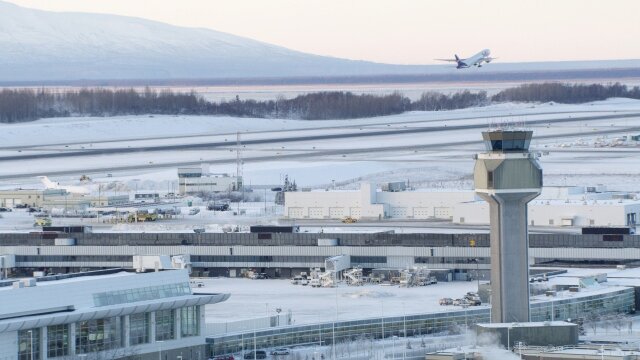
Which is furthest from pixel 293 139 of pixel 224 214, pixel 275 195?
pixel 224 214

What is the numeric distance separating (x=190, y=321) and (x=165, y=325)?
952mm

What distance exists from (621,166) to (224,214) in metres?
36.7

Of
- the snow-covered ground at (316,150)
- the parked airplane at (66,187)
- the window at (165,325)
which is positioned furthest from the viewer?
the snow-covered ground at (316,150)

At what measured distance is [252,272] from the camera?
229 feet

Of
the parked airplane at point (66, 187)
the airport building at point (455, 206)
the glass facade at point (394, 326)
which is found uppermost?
the parked airplane at point (66, 187)

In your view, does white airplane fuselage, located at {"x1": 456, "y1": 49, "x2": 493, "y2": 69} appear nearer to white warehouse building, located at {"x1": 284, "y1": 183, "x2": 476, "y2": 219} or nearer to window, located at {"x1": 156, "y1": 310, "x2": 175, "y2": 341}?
white warehouse building, located at {"x1": 284, "y1": 183, "x2": 476, "y2": 219}

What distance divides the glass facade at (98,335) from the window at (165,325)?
141 centimetres

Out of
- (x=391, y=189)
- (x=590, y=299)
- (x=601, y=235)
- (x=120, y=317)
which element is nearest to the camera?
(x=120, y=317)

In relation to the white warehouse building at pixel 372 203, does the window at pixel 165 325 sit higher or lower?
lower

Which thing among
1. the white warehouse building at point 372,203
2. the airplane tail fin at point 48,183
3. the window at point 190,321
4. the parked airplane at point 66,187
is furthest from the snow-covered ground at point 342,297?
the airplane tail fin at point 48,183

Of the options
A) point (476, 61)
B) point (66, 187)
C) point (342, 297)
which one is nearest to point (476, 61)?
point (476, 61)

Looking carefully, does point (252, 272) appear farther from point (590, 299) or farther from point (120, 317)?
point (120, 317)

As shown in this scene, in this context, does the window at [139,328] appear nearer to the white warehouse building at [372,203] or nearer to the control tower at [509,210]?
the control tower at [509,210]

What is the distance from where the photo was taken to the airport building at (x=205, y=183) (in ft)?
365
